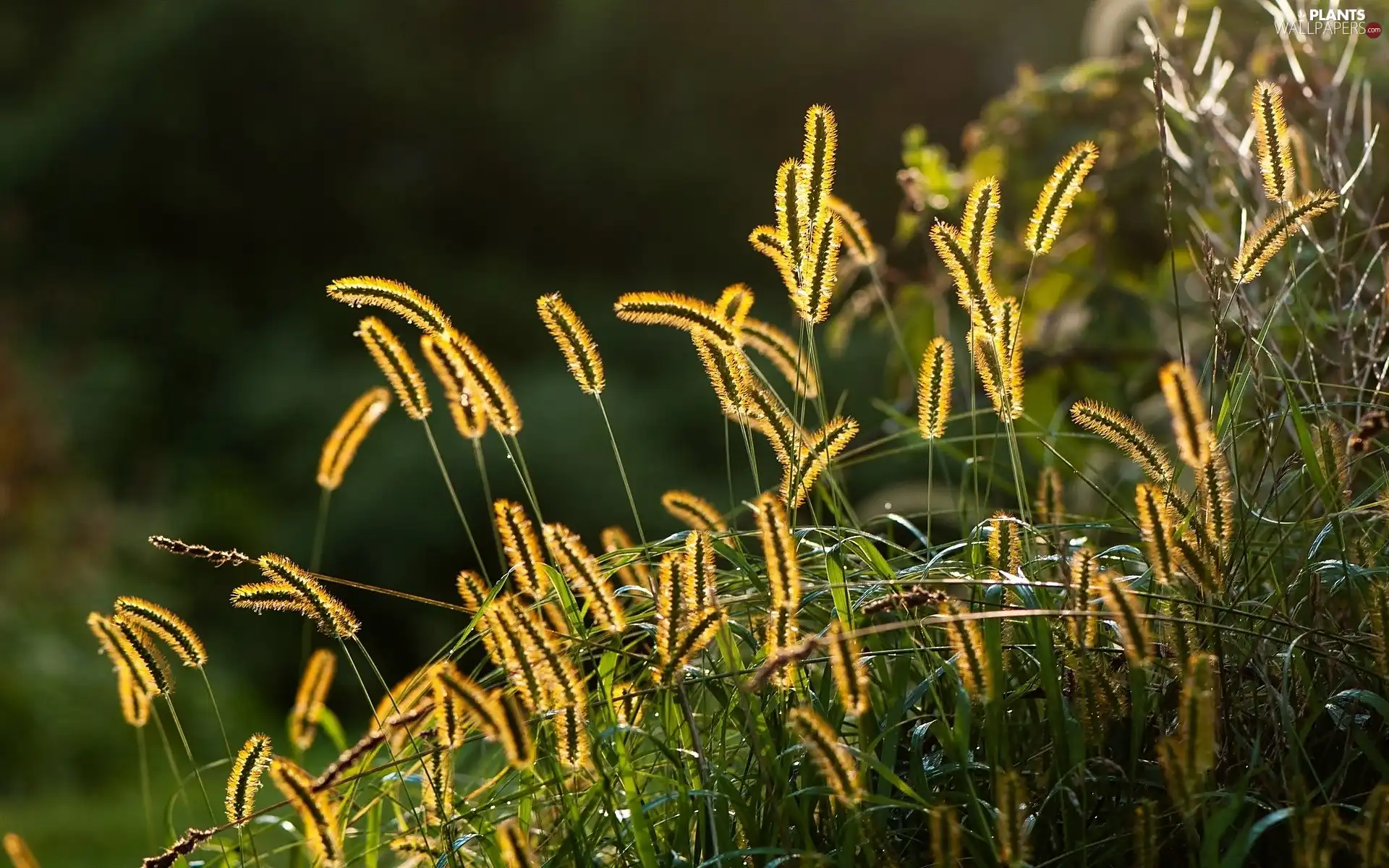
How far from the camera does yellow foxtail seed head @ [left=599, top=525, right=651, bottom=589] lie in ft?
5.23

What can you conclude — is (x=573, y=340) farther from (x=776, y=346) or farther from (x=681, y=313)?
(x=776, y=346)

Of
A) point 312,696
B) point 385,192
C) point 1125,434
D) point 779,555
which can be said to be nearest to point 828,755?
point 779,555

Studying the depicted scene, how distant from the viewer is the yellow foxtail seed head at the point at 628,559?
1593mm

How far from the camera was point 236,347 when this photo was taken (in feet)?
26.7

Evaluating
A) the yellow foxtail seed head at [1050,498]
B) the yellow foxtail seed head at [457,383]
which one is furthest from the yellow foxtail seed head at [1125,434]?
the yellow foxtail seed head at [457,383]

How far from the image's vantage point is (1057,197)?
1.44m

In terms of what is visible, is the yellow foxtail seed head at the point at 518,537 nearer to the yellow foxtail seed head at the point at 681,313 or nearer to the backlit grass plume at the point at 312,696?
the yellow foxtail seed head at the point at 681,313

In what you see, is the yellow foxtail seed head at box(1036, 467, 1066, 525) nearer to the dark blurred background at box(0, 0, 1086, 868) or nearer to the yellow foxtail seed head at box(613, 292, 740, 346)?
the yellow foxtail seed head at box(613, 292, 740, 346)

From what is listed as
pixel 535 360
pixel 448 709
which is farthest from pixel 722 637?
pixel 535 360

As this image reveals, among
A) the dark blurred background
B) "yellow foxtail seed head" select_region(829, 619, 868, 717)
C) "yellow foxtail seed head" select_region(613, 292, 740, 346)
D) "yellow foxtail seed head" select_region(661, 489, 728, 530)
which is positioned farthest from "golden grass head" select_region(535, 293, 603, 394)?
the dark blurred background

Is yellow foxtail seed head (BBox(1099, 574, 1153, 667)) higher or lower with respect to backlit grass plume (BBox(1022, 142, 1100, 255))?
lower

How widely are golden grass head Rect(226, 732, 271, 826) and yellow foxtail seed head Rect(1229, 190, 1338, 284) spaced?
3.76 feet

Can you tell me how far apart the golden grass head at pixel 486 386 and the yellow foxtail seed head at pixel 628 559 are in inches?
8.3

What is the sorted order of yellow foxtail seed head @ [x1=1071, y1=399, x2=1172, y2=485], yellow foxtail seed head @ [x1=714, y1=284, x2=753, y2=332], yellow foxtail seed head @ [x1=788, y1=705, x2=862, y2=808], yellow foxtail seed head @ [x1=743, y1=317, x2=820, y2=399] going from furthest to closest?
yellow foxtail seed head @ [x1=743, y1=317, x2=820, y2=399] < yellow foxtail seed head @ [x1=714, y1=284, x2=753, y2=332] < yellow foxtail seed head @ [x1=1071, y1=399, x2=1172, y2=485] < yellow foxtail seed head @ [x1=788, y1=705, x2=862, y2=808]
